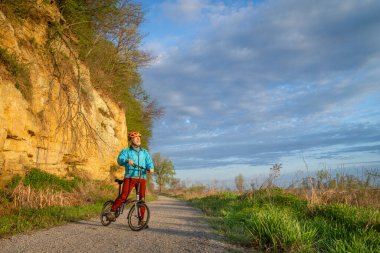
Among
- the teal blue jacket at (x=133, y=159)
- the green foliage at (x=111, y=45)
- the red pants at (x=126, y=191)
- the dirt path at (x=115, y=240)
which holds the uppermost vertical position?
the green foliage at (x=111, y=45)

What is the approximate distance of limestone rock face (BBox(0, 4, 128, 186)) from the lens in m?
11.2

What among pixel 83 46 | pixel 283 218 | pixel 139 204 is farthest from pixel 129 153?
pixel 83 46

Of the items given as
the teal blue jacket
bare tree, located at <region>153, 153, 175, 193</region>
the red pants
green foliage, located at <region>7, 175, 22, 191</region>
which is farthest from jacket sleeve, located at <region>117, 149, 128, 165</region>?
bare tree, located at <region>153, 153, 175, 193</region>

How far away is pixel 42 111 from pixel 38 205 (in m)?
5.26

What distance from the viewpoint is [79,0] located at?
16.4 meters

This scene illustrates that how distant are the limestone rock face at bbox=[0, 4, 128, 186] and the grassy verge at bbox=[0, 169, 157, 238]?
0.67 m

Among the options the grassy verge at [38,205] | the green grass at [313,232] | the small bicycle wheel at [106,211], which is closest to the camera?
the green grass at [313,232]

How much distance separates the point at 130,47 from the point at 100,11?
775 cm

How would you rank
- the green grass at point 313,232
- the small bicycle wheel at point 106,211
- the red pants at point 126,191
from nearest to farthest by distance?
the green grass at point 313,232 → the red pants at point 126,191 → the small bicycle wheel at point 106,211

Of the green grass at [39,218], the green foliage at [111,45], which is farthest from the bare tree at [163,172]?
the green grass at [39,218]

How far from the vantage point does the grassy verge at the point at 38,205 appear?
7.48m

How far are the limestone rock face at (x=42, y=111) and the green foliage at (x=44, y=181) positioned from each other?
38 cm

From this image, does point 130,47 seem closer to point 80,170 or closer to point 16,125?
point 80,170

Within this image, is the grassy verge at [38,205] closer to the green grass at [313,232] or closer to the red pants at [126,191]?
the red pants at [126,191]
